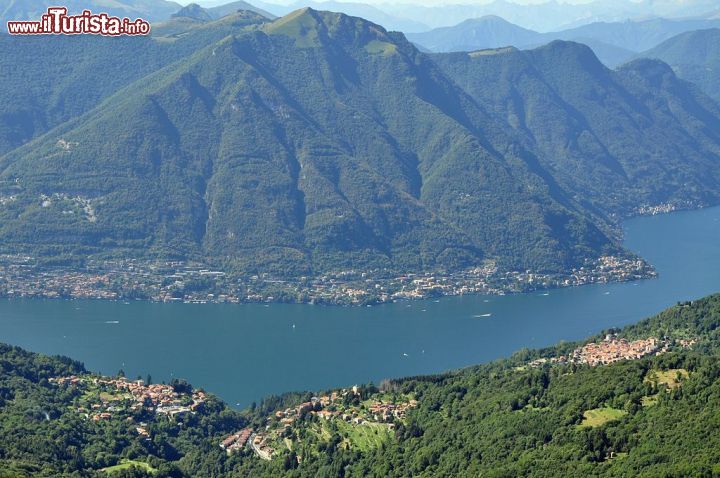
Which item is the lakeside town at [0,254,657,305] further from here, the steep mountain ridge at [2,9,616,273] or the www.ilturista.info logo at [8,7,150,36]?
the www.ilturista.info logo at [8,7,150,36]

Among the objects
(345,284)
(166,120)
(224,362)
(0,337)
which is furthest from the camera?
(166,120)

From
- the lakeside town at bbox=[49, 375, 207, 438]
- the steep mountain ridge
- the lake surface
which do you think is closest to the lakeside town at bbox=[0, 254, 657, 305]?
the lake surface

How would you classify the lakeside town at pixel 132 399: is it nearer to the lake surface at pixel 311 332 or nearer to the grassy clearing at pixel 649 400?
the lake surface at pixel 311 332

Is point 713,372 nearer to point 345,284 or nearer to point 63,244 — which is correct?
point 345,284

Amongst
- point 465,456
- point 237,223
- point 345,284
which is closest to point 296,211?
point 237,223

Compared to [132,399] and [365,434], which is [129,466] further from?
[132,399]

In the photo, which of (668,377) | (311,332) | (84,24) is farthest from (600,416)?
(84,24)

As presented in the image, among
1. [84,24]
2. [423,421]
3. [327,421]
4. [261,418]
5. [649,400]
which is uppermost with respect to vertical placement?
[84,24]
